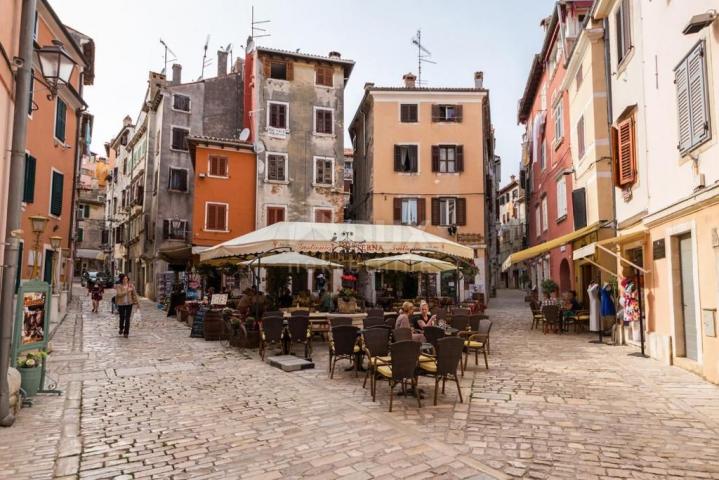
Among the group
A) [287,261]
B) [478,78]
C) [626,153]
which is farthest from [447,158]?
[287,261]

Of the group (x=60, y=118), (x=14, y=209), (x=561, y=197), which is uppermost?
(x=60, y=118)

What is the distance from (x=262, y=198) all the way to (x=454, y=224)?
1032 cm

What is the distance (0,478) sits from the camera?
161 inches

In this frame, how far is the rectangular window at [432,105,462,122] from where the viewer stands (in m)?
26.6

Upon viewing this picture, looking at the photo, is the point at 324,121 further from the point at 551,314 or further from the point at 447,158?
the point at 551,314

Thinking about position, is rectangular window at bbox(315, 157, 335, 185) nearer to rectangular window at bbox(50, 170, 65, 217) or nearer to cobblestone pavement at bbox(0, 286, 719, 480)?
rectangular window at bbox(50, 170, 65, 217)

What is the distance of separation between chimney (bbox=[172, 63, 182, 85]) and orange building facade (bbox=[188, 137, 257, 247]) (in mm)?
8518

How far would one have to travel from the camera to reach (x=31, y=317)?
6.46 meters

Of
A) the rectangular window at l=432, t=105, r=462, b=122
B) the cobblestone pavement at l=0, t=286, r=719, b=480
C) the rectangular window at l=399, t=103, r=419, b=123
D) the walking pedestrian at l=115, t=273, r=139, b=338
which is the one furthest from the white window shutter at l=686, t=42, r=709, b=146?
the rectangular window at l=399, t=103, r=419, b=123

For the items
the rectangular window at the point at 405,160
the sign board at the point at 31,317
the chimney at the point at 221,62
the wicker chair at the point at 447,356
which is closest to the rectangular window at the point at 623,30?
the wicker chair at the point at 447,356

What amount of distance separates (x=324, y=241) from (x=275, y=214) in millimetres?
14251

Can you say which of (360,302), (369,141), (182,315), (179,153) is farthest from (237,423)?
(179,153)

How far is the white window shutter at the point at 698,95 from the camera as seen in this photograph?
768 centimetres

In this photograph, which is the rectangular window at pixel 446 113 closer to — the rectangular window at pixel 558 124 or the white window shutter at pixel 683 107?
the rectangular window at pixel 558 124
